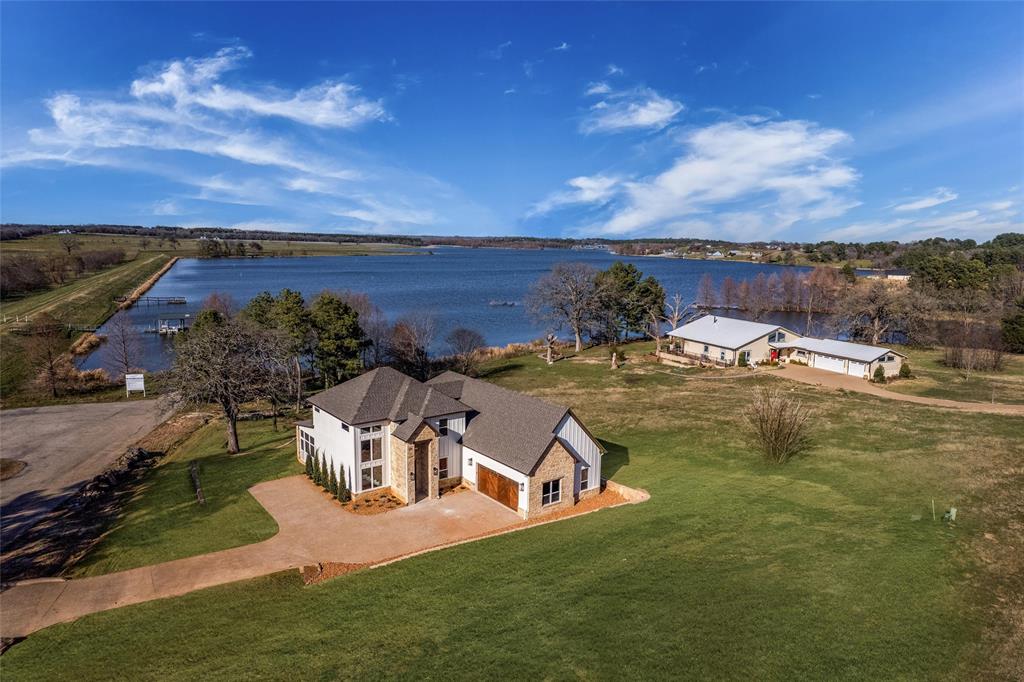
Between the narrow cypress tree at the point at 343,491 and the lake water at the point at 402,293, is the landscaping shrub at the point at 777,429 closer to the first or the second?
the narrow cypress tree at the point at 343,491

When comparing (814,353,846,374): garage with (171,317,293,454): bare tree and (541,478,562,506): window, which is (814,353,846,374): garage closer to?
(541,478,562,506): window

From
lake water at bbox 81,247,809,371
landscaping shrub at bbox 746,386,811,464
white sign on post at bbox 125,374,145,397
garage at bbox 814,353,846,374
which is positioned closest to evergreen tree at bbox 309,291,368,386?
lake water at bbox 81,247,809,371

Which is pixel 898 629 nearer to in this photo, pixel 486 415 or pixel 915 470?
pixel 915 470

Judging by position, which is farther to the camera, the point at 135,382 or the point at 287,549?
the point at 135,382

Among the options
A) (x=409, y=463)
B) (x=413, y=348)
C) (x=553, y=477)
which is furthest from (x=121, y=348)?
(x=553, y=477)

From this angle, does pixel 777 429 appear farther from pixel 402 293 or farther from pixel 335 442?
pixel 402 293
